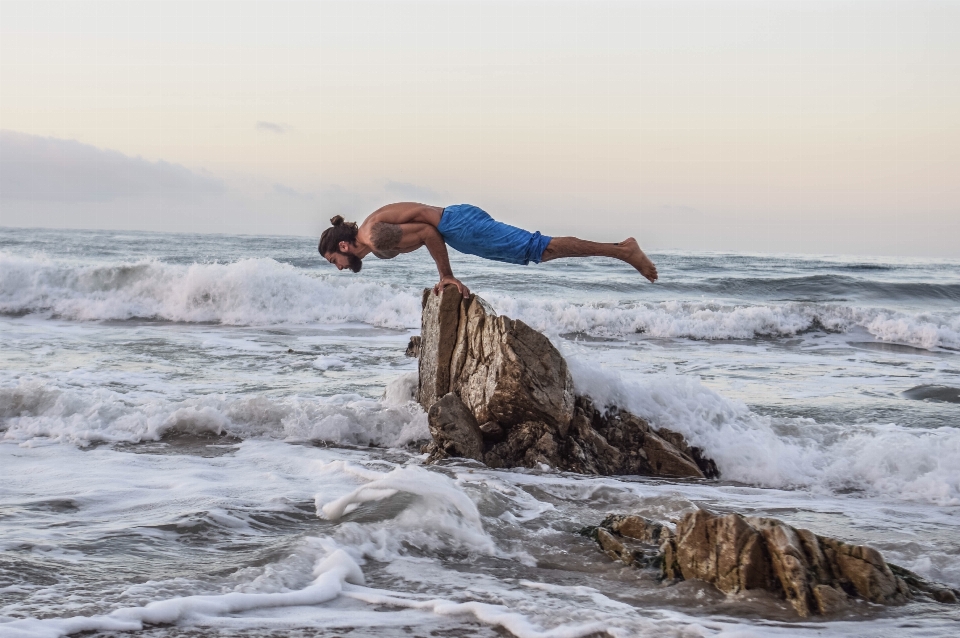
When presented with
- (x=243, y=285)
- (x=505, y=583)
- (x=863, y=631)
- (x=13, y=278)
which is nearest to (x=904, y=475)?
(x=863, y=631)

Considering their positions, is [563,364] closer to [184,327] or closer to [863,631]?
[863,631]

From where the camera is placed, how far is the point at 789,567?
3.76 m

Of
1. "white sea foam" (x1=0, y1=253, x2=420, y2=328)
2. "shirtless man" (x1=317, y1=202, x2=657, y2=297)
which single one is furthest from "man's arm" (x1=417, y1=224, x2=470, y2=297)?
"white sea foam" (x1=0, y1=253, x2=420, y2=328)

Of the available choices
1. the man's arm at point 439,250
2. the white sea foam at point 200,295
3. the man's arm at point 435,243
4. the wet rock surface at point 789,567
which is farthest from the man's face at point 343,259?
the white sea foam at point 200,295

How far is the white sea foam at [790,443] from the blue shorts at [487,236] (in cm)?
125

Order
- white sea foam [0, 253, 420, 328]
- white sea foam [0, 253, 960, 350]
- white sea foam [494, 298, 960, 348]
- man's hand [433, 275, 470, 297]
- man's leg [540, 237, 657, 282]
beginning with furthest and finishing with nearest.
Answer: white sea foam [0, 253, 420, 328]
white sea foam [0, 253, 960, 350]
white sea foam [494, 298, 960, 348]
man's hand [433, 275, 470, 297]
man's leg [540, 237, 657, 282]

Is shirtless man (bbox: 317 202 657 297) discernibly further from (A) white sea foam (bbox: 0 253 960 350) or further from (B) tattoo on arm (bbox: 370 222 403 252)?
(A) white sea foam (bbox: 0 253 960 350)

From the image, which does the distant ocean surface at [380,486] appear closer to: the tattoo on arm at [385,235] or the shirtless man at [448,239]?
the shirtless man at [448,239]

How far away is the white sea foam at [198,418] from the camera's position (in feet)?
25.1

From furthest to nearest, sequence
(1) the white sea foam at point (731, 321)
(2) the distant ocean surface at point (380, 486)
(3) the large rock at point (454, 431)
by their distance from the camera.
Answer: (1) the white sea foam at point (731, 321) < (3) the large rock at point (454, 431) < (2) the distant ocean surface at point (380, 486)

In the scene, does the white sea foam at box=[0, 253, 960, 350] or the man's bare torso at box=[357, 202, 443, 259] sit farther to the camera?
the white sea foam at box=[0, 253, 960, 350]

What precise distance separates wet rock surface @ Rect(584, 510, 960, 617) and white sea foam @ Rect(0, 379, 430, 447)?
3.99 m

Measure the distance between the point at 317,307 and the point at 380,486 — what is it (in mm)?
14444

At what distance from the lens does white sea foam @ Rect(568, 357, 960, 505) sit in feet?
22.0
